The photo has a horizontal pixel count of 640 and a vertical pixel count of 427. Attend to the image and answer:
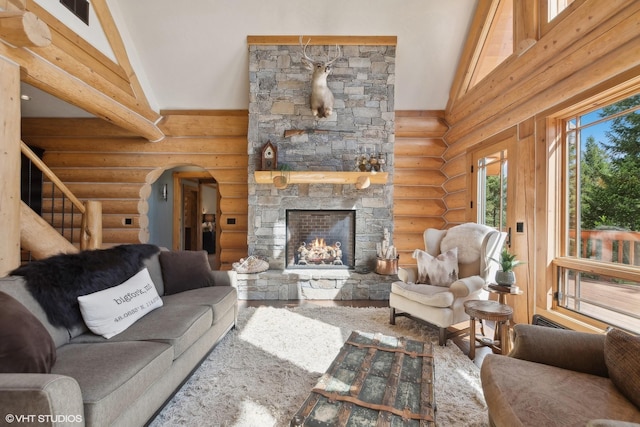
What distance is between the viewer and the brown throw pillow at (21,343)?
4.08 feet

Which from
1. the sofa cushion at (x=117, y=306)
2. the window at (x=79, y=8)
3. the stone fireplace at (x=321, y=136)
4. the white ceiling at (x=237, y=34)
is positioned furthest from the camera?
the stone fireplace at (x=321, y=136)

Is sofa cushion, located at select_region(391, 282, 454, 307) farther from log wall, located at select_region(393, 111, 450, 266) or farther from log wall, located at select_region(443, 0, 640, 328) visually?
log wall, located at select_region(393, 111, 450, 266)

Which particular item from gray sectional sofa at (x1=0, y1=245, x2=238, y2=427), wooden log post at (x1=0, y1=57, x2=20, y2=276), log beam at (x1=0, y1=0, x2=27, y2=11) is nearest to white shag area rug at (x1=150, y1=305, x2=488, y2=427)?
gray sectional sofa at (x1=0, y1=245, x2=238, y2=427)

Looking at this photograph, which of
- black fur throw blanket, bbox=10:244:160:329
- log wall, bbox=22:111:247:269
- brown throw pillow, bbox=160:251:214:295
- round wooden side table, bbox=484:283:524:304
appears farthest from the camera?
log wall, bbox=22:111:247:269

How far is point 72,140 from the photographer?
5.06 m

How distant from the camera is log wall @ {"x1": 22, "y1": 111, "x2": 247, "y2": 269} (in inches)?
199

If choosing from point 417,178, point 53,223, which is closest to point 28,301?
point 53,223

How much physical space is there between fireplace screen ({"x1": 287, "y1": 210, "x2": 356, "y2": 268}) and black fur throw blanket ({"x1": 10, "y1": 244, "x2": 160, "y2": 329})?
2498mm

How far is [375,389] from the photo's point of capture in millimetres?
1458

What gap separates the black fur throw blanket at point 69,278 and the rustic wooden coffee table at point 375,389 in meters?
1.59

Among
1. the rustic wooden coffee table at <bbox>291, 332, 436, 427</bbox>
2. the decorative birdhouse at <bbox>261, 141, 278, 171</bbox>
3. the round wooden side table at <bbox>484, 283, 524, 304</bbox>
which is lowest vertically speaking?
the rustic wooden coffee table at <bbox>291, 332, 436, 427</bbox>

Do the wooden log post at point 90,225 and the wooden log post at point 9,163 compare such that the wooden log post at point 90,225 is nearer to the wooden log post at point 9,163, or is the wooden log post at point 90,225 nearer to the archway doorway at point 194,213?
the wooden log post at point 9,163

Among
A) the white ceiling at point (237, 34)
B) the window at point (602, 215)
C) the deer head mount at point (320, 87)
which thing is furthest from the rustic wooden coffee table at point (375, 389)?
the white ceiling at point (237, 34)

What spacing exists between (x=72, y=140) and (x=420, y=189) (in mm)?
6172
